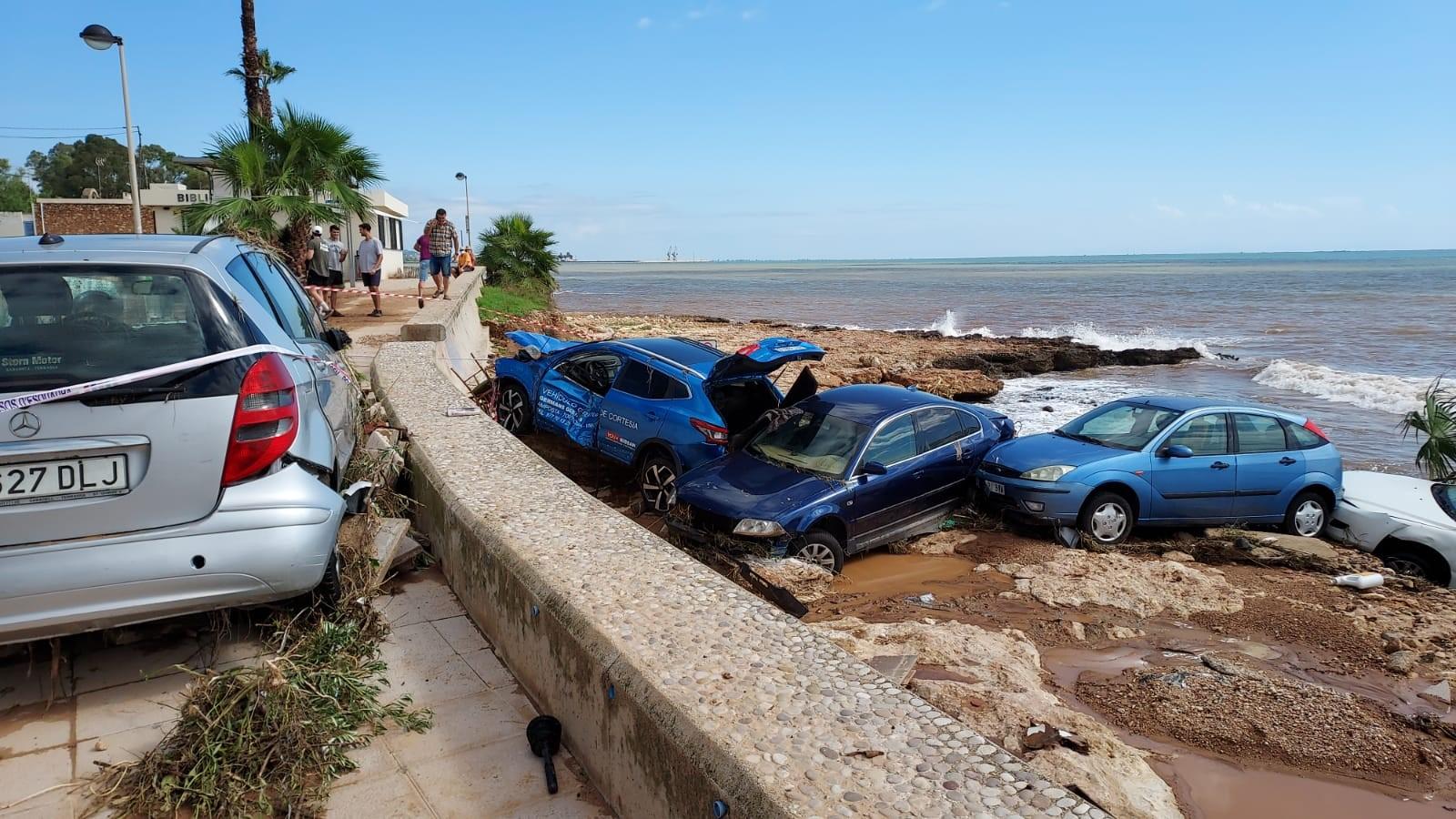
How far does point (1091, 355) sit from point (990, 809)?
27834 millimetres

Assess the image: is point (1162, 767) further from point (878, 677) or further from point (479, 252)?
point (479, 252)

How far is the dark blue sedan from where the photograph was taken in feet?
25.1

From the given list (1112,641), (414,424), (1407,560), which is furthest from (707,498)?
(1407,560)

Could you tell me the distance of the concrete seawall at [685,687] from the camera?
245 centimetres

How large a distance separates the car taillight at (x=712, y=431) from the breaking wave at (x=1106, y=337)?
85.1ft

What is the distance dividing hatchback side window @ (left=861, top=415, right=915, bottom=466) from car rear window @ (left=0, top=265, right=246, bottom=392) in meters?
5.82

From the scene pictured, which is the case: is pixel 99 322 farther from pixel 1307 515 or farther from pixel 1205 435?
pixel 1307 515

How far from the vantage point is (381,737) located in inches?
139

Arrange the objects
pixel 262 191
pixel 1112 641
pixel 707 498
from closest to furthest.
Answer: pixel 1112 641 → pixel 707 498 → pixel 262 191

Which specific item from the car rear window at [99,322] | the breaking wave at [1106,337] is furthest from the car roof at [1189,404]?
the breaking wave at [1106,337]

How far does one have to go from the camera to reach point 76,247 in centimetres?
375

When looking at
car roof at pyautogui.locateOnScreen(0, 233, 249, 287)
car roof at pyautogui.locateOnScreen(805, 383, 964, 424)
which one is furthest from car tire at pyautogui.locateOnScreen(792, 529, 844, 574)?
car roof at pyautogui.locateOnScreen(0, 233, 249, 287)

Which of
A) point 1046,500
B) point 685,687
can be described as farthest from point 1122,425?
point 685,687

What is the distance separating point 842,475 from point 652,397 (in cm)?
237
